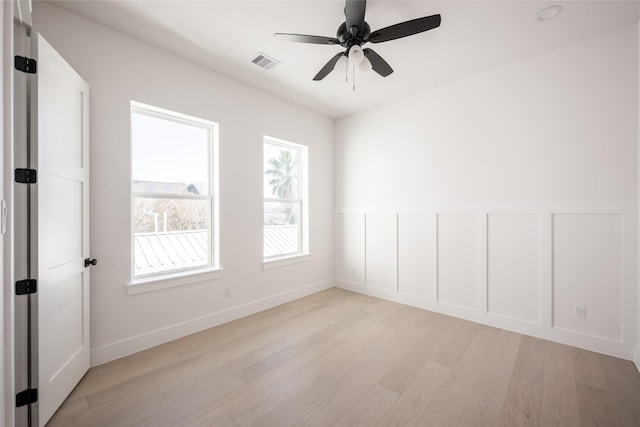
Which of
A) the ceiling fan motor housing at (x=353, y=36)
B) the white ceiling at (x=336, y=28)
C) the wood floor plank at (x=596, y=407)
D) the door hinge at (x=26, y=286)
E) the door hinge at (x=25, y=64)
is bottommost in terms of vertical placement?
the wood floor plank at (x=596, y=407)

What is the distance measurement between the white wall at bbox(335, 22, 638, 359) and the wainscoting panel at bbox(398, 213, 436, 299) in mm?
14

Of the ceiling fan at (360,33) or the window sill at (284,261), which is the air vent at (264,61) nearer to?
the ceiling fan at (360,33)

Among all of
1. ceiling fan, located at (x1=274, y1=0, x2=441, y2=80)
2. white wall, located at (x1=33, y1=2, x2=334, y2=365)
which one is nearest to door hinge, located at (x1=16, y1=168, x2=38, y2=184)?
white wall, located at (x1=33, y1=2, x2=334, y2=365)

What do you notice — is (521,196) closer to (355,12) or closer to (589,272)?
(589,272)

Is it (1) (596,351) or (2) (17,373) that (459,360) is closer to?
(1) (596,351)

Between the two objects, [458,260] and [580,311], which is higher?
[458,260]

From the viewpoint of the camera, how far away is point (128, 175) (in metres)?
2.43

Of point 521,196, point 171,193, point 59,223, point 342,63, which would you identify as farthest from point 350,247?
point 59,223

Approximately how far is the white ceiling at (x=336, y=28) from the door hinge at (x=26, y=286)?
2.06 meters

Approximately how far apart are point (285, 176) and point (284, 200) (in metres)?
0.38

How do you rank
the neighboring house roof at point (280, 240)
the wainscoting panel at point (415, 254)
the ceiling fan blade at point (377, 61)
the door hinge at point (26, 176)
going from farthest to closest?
1. the neighboring house roof at point (280, 240)
2. the wainscoting panel at point (415, 254)
3. the ceiling fan blade at point (377, 61)
4. the door hinge at point (26, 176)

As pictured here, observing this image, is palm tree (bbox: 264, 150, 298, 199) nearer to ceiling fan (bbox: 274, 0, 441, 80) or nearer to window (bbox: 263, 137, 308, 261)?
window (bbox: 263, 137, 308, 261)

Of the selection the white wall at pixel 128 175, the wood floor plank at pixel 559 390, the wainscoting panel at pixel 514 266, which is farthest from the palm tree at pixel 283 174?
the wood floor plank at pixel 559 390

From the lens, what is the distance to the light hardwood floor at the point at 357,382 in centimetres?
167
